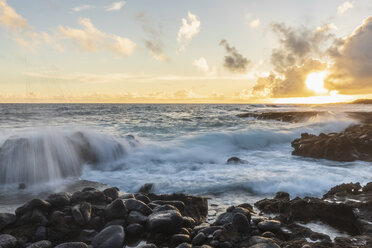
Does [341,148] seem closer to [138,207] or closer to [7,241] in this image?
[138,207]

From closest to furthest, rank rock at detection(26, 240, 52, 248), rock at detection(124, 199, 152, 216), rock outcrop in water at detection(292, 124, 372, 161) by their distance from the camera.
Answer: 1. rock at detection(26, 240, 52, 248)
2. rock at detection(124, 199, 152, 216)
3. rock outcrop in water at detection(292, 124, 372, 161)

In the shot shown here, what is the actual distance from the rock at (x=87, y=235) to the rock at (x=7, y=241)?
1.10m

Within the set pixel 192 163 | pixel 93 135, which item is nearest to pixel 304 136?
pixel 192 163

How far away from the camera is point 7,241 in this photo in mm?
4645

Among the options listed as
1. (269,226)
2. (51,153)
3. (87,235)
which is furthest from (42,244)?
(51,153)

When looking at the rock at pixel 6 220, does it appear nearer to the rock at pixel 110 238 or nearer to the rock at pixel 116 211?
the rock at pixel 116 211

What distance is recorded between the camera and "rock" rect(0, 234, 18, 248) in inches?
180

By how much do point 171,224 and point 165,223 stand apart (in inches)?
4.8

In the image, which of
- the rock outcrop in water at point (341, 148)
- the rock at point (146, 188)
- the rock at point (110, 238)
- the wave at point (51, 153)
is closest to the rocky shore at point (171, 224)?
the rock at point (110, 238)

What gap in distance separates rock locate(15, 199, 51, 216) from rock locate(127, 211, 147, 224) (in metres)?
1.86

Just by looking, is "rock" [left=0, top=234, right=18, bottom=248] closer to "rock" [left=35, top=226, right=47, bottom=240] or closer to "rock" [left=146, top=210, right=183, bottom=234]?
"rock" [left=35, top=226, right=47, bottom=240]

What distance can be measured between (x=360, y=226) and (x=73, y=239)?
5.76 meters

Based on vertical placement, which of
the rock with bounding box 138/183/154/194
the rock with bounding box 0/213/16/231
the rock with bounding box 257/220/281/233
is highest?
the rock with bounding box 257/220/281/233

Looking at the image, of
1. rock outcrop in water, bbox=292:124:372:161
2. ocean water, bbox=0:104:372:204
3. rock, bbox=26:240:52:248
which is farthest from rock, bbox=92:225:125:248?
rock outcrop in water, bbox=292:124:372:161
